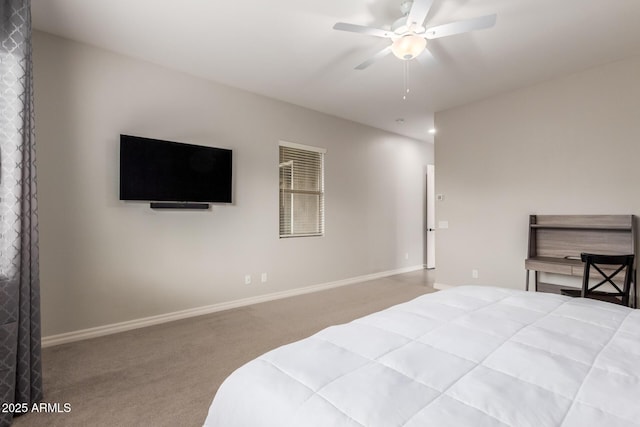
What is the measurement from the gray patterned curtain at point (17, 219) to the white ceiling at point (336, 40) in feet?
2.61

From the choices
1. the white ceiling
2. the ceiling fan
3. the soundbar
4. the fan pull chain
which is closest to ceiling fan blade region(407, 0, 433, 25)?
the ceiling fan

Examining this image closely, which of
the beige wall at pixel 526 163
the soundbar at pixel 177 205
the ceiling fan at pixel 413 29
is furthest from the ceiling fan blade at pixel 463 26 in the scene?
the soundbar at pixel 177 205

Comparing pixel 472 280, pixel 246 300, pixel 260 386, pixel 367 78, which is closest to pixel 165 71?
pixel 367 78

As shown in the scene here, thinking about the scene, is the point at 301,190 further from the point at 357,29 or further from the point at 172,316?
the point at 357,29

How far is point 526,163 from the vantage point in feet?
12.9

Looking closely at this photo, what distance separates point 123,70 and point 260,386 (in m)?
3.36

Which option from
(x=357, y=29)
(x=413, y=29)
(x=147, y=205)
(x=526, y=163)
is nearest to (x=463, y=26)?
(x=413, y=29)

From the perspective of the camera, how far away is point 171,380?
218 cm

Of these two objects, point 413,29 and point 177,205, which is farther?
point 177,205

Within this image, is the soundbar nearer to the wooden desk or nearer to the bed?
the bed

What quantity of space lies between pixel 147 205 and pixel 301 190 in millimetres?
2060

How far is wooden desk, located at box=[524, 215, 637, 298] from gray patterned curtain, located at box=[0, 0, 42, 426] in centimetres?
440

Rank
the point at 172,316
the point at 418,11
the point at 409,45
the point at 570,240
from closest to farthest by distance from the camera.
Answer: the point at 418,11 → the point at 409,45 → the point at 172,316 → the point at 570,240

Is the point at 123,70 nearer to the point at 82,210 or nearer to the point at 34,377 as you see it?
the point at 82,210
